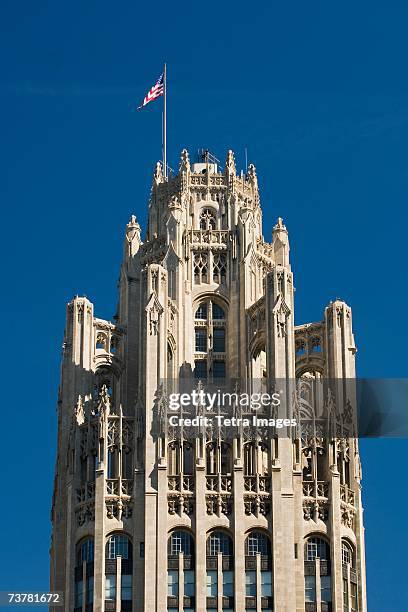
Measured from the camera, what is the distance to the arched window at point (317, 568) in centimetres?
13712

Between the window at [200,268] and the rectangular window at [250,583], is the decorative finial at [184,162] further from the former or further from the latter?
the rectangular window at [250,583]

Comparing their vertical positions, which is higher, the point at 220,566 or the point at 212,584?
the point at 220,566

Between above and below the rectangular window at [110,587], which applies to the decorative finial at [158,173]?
above

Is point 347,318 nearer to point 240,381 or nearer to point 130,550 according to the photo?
point 240,381

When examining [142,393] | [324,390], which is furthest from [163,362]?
[324,390]

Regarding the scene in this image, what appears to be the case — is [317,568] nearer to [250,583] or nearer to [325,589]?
[325,589]

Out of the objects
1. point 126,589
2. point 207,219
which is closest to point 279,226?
point 207,219

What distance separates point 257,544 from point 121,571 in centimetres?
955

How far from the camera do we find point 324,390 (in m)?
146

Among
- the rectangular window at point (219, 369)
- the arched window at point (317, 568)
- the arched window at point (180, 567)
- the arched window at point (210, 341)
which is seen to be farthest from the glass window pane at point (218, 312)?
the arched window at point (317, 568)

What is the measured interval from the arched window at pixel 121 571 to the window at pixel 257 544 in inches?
318

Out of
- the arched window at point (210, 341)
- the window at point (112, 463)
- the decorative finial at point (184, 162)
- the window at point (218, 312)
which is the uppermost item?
the decorative finial at point (184, 162)

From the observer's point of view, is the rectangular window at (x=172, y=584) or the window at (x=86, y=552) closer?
the rectangular window at (x=172, y=584)

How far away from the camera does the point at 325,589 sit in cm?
13738
